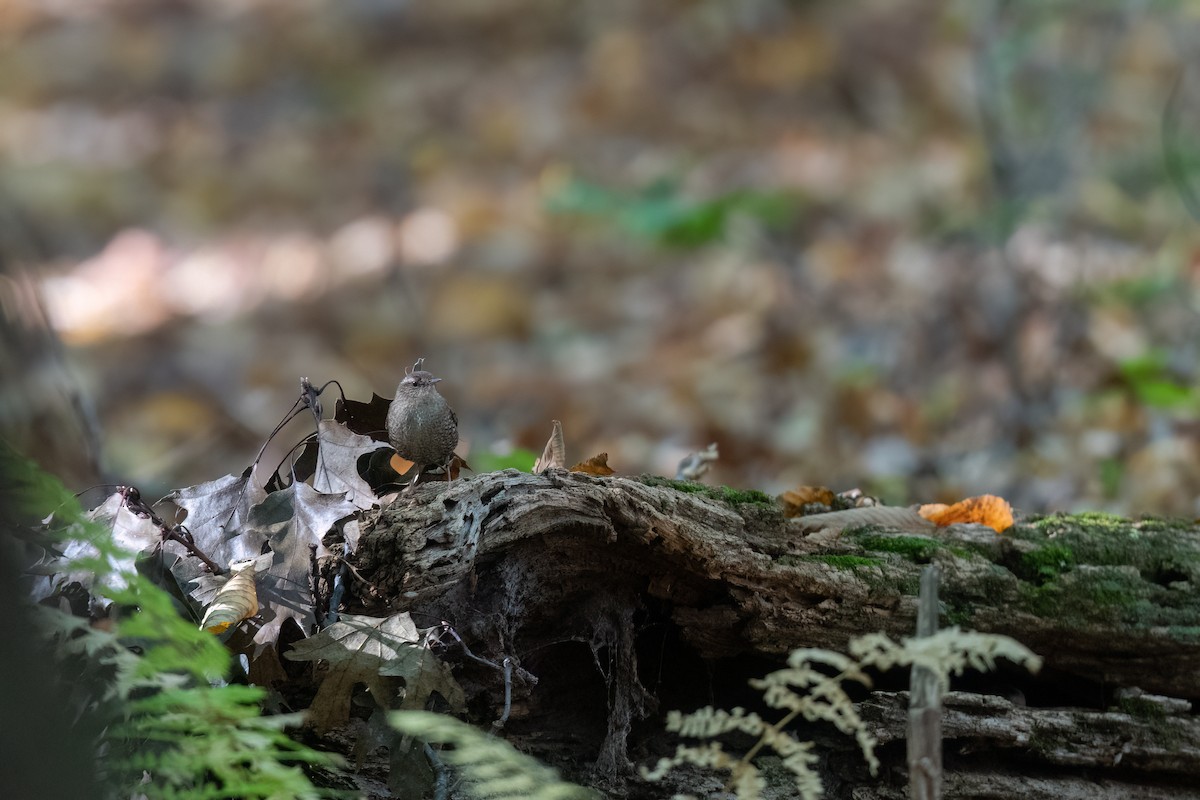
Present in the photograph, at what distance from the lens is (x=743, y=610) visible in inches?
70.9

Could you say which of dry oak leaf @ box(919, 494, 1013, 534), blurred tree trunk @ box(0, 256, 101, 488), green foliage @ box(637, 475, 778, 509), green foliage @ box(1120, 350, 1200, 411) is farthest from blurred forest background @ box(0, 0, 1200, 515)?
green foliage @ box(637, 475, 778, 509)

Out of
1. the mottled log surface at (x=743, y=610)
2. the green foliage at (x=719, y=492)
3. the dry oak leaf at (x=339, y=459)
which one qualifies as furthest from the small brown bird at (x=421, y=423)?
the green foliage at (x=719, y=492)

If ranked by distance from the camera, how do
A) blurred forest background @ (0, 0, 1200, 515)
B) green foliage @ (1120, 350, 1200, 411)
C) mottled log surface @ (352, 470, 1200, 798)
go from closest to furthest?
mottled log surface @ (352, 470, 1200, 798), green foliage @ (1120, 350, 1200, 411), blurred forest background @ (0, 0, 1200, 515)

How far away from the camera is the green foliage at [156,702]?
48.2 inches

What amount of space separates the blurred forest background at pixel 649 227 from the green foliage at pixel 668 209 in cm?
2

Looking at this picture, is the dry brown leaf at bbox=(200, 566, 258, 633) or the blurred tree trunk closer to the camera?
the blurred tree trunk

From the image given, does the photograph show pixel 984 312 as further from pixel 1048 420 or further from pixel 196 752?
pixel 196 752

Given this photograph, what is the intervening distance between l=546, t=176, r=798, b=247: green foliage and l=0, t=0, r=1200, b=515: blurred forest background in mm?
25

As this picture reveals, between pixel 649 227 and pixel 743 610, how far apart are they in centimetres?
427

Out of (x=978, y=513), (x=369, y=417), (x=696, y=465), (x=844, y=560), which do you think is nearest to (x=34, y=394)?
(x=369, y=417)

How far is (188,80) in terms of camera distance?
6922 mm

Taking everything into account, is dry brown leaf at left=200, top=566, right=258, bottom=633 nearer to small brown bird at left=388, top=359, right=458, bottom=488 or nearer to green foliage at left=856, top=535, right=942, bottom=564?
small brown bird at left=388, top=359, right=458, bottom=488

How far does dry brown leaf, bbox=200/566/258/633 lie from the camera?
1.49 metres

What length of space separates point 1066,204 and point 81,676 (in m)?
5.84
